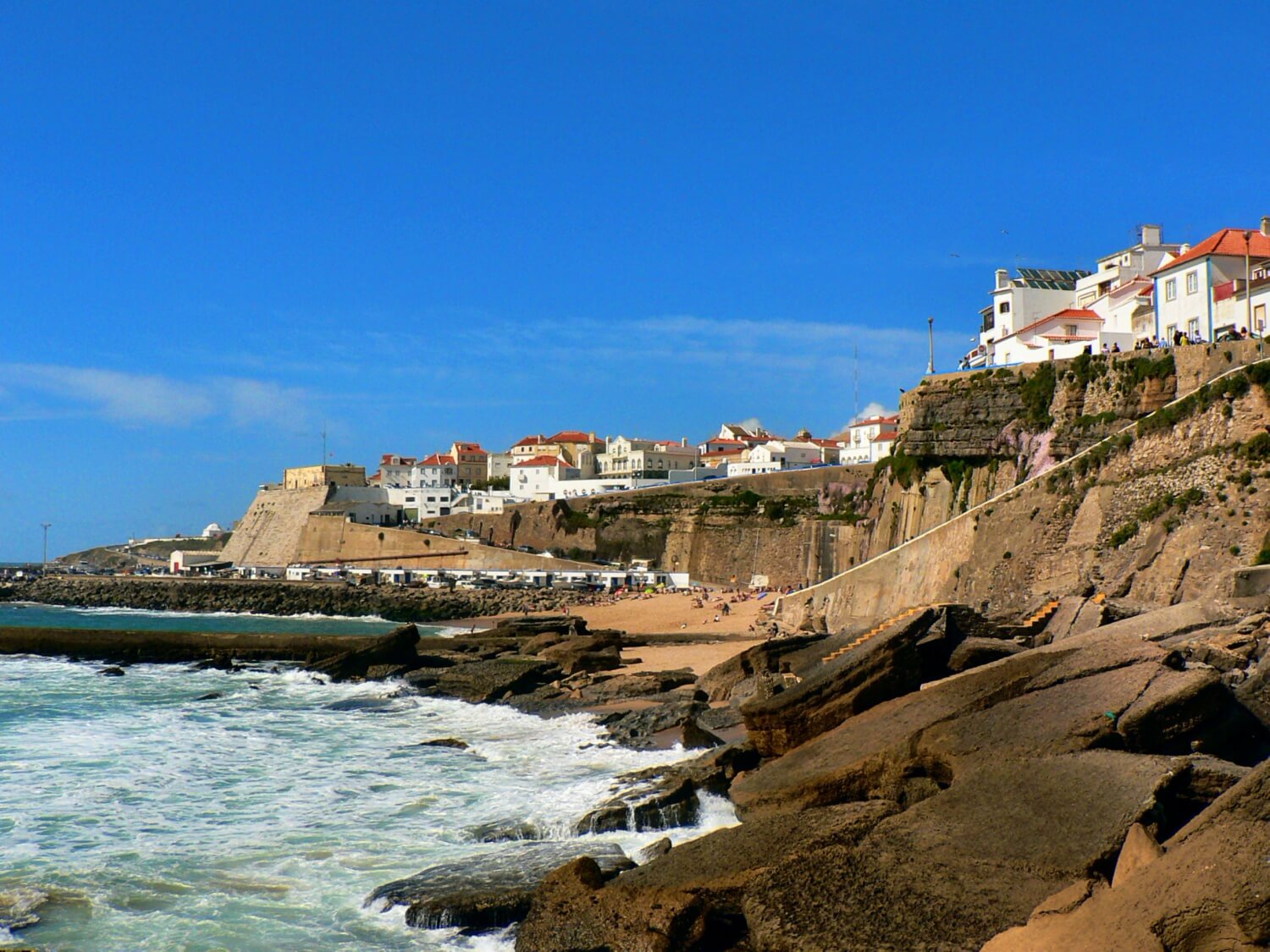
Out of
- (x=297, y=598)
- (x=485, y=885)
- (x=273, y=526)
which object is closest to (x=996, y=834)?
(x=485, y=885)

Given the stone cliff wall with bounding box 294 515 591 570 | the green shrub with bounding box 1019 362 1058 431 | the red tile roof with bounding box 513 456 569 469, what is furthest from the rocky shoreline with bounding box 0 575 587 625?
the green shrub with bounding box 1019 362 1058 431

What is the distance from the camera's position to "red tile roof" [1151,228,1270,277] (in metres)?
31.2

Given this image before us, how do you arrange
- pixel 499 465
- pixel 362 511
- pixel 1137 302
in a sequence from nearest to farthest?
pixel 1137 302, pixel 362 511, pixel 499 465

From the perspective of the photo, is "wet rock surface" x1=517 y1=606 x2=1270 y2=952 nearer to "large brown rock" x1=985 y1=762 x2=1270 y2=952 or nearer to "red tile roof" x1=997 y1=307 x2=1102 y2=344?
"large brown rock" x1=985 y1=762 x2=1270 y2=952

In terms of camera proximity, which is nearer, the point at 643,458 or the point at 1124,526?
the point at 1124,526

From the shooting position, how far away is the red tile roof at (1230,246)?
103ft

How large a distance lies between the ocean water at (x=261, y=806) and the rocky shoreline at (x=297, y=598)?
91.5ft

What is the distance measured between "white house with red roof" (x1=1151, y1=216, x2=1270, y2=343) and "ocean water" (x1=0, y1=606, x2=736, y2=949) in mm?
21371

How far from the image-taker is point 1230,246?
103 ft

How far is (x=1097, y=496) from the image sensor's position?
2352cm

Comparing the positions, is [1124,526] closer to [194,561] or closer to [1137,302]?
[1137,302]

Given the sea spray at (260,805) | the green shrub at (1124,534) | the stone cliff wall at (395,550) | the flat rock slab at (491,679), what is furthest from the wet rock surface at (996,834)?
the stone cliff wall at (395,550)

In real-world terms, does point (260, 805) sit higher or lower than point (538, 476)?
lower

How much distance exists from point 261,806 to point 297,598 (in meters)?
45.0
